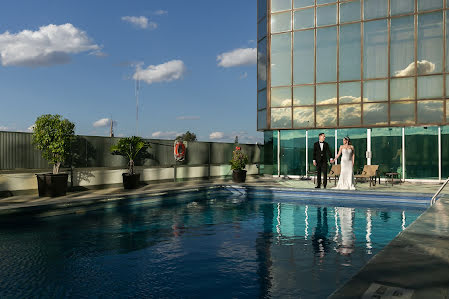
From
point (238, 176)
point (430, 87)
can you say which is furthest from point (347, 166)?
point (430, 87)

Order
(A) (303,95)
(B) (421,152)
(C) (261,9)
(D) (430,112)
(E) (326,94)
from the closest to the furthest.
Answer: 1. (D) (430,112)
2. (B) (421,152)
3. (E) (326,94)
4. (A) (303,95)
5. (C) (261,9)

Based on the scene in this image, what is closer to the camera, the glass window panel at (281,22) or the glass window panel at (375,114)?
the glass window panel at (375,114)

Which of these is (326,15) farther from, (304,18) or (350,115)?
(350,115)

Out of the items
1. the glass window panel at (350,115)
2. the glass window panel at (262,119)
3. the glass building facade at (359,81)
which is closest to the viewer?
the glass building facade at (359,81)

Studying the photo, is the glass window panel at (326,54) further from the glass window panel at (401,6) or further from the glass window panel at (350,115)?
the glass window panel at (401,6)

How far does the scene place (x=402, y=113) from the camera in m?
16.3

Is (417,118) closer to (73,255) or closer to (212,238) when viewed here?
(212,238)

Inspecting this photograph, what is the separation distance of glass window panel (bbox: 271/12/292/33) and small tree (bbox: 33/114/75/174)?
1195 centimetres

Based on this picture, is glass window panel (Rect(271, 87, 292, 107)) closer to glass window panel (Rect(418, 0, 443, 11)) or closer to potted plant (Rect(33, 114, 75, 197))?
glass window panel (Rect(418, 0, 443, 11))

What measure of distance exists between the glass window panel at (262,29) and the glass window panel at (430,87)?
25.0ft

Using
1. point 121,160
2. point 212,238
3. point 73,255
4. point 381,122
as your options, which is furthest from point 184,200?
point 381,122

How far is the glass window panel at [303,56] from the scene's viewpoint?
1811cm

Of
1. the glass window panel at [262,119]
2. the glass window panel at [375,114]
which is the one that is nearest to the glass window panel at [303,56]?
the glass window panel at [262,119]

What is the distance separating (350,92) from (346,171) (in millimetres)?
6536
